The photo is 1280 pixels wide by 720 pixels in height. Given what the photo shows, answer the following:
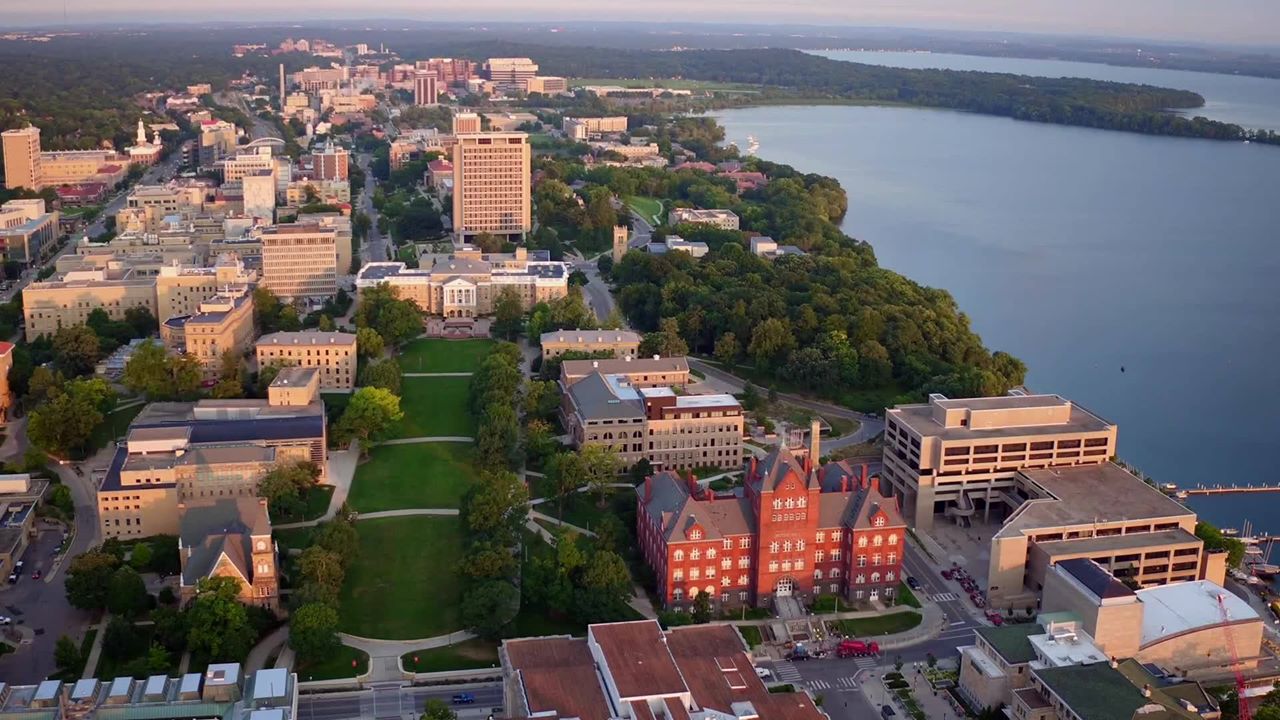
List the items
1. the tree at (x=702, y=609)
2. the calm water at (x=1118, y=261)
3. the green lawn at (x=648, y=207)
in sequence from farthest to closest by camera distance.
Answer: the green lawn at (x=648, y=207) → the calm water at (x=1118, y=261) → the tree at (x=702, y=609)

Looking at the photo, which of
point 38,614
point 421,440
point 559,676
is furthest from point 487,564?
point 421,440

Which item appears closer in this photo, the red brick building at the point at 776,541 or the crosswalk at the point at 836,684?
the crosswalk at the point at 836,684

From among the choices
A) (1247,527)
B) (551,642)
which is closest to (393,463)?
(551,642)

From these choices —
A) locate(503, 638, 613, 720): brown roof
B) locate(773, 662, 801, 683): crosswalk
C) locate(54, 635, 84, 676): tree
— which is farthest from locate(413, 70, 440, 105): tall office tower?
locate(503, 638, 613, 720): brown roof

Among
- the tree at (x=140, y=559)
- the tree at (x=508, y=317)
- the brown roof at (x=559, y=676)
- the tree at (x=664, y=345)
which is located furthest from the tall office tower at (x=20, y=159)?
the brown roof at (x=559, y=676)

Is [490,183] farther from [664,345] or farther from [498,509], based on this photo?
[498,509]

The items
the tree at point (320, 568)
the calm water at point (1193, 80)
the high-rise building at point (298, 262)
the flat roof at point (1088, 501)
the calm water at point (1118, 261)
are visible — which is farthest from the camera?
the calm water at point (1193, 80)

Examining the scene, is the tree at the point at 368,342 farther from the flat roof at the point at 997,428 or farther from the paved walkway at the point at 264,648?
the flat roof at the point at 997,428
